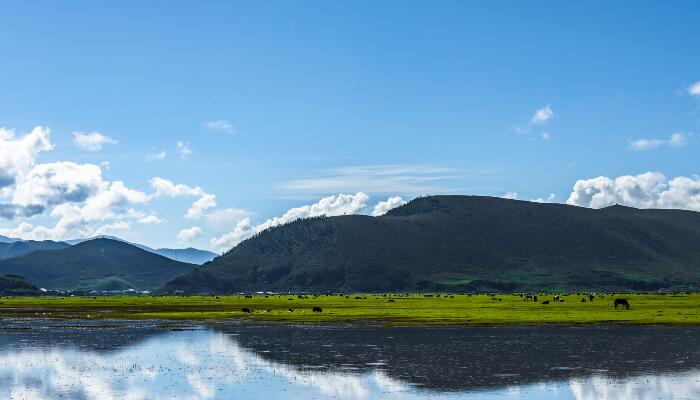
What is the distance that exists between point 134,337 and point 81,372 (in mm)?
25768

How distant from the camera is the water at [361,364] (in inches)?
1419

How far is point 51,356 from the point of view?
5238cm

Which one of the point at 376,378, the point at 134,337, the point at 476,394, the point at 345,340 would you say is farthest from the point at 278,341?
the point at 476,394

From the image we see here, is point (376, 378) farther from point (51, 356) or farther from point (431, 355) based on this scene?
point (51, 356)

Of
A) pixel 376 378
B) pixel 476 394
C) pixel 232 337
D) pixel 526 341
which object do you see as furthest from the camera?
pixel 232 337

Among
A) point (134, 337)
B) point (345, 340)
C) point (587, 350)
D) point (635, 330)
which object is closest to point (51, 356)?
point (134, 337)

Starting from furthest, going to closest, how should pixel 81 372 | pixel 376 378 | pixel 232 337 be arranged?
pixel 232 337 → pixel 81 372 → pixel 376 378

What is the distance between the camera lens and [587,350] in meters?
52.5

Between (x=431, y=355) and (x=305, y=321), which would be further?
(x=305, y=321)

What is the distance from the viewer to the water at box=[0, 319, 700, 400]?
36031 mm

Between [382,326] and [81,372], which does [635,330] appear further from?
[81,372]

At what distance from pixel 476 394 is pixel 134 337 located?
4317cm

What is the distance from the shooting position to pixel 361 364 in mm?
46094

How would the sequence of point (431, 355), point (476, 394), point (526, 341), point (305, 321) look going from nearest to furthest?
point (476, 394)
point (431, 355)
point (526, 341)
point (305, 321)
